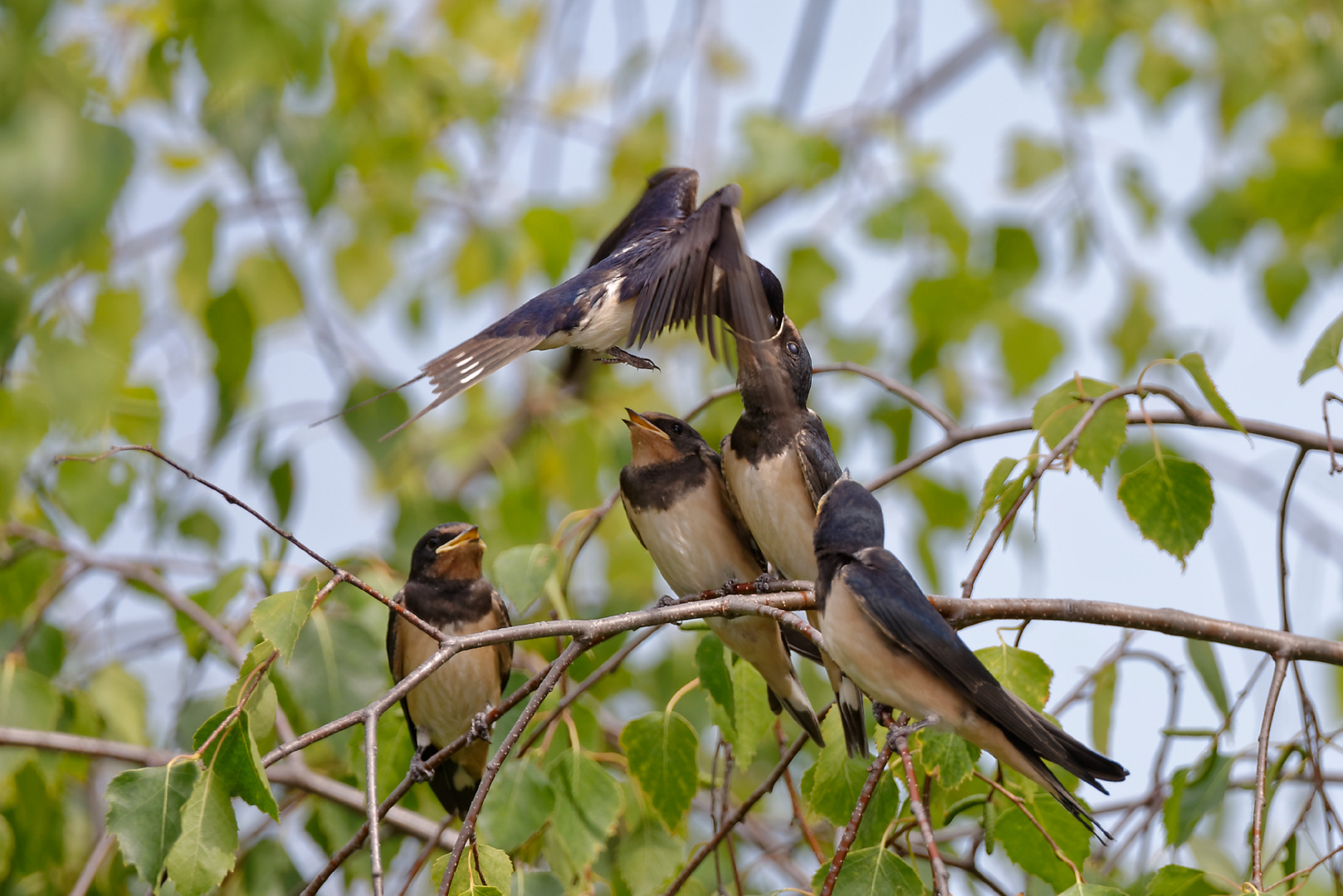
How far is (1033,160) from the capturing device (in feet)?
18.9

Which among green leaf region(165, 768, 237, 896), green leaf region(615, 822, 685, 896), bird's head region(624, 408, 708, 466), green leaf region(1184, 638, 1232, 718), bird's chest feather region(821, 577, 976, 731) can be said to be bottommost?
green leaf region(165, 768, 237, 896)

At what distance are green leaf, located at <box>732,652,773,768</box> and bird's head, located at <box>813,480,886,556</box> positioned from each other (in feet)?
1.90

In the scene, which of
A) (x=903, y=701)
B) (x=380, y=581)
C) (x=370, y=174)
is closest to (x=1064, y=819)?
(x=903, y=701)

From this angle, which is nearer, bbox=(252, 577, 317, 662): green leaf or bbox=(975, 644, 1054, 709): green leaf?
bbox=(252, 577, 317, 662): green leaf

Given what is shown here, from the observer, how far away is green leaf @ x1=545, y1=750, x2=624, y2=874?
242cm

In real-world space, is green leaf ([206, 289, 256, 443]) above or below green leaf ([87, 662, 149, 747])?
above

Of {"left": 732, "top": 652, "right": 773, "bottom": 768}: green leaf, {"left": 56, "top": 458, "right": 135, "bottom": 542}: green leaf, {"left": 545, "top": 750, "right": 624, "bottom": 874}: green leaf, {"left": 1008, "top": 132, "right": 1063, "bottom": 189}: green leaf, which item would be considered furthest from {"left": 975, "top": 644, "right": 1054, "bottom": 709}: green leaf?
{"left": 1008, "top": 132, "right": 1063, "bottom": 189}: green leaf

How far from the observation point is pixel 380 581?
314cm

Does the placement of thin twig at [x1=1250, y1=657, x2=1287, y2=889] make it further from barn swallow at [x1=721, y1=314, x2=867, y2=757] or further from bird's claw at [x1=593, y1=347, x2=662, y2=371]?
bird's claw at [x1=593, y1=347, x2=662, y2=371]

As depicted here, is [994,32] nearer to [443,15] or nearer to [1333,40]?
[1333,40]

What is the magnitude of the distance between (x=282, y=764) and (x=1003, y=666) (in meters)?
2.15

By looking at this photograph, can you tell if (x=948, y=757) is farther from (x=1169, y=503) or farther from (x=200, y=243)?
(x=200, y=243)

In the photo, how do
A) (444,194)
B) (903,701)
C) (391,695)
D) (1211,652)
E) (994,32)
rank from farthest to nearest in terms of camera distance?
(994,32)
(444,194)
(1211,652)
(903,701)
(391,695)

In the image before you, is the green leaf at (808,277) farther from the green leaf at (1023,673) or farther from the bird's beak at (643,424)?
the green leaf at (1023,673)
